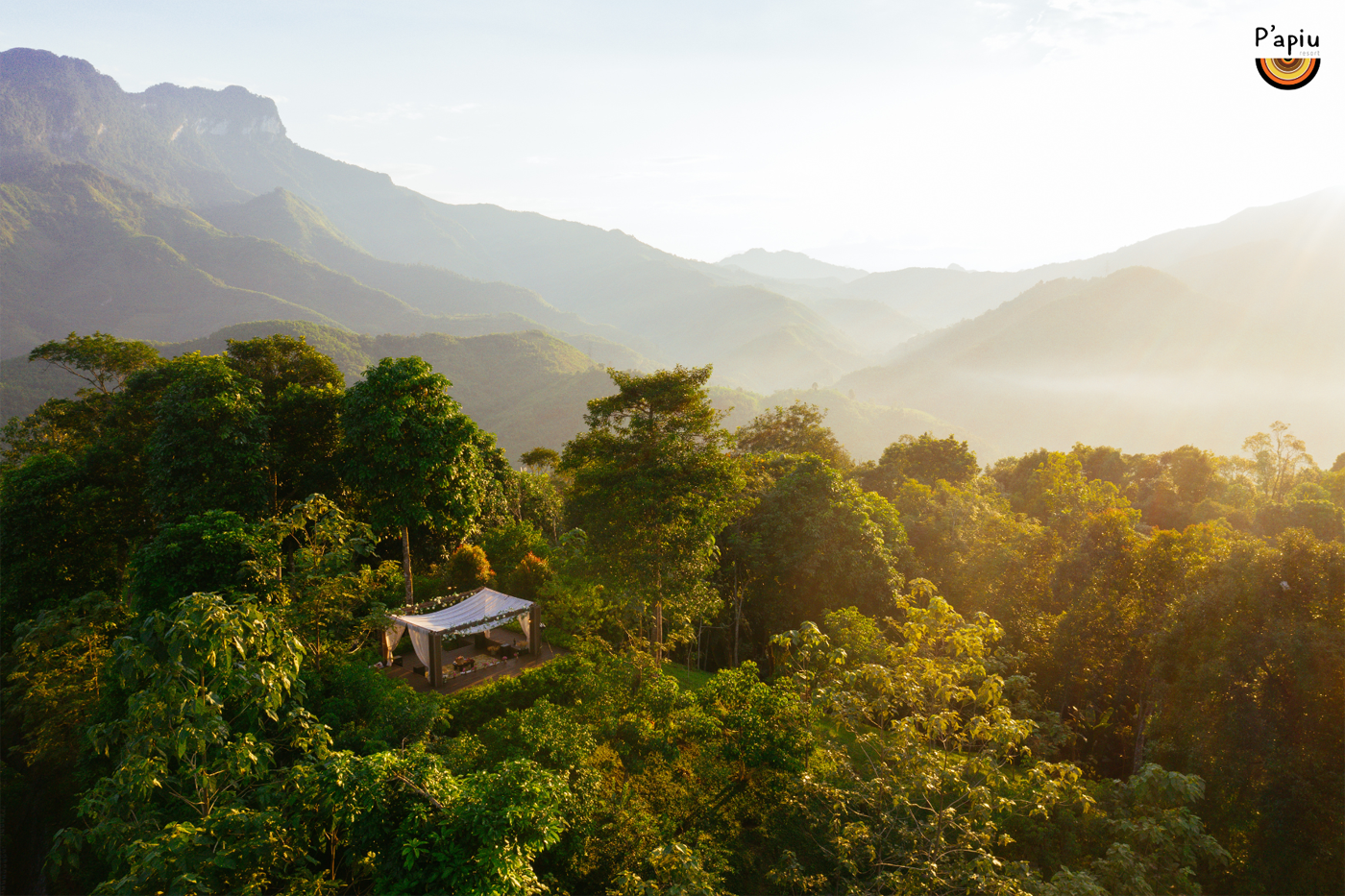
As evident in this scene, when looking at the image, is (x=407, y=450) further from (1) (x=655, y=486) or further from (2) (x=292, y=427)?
(1) (x=655, y=486)

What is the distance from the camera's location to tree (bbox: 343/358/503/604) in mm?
A: 16828

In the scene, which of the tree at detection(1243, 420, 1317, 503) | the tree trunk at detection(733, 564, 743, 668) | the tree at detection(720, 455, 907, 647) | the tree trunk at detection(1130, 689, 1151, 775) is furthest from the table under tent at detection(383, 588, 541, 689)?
the tree at detection(1243, 420, 1317, 503)

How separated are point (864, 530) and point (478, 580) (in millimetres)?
15147

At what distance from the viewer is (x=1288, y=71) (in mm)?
11531

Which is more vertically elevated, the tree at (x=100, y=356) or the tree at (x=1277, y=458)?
the tree at (x=100, y=356)

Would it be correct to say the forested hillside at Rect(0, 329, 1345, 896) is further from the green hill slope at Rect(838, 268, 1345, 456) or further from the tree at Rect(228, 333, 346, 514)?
the green hill slope at Rect(838, 268, 1345, 456)

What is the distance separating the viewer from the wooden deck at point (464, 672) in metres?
16.9

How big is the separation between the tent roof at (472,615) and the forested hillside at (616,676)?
4.34 ft

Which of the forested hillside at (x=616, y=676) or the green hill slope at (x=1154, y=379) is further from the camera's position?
the green hill slope at (x=1154, y=379)

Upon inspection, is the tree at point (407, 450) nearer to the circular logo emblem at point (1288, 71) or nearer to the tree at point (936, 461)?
the circular logo emblem at point (1288, 71)

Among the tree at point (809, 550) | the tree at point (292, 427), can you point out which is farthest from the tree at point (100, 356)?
the tree at point (809, 550)

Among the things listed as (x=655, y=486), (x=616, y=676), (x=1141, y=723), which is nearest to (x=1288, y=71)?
(x=1141, y=723)

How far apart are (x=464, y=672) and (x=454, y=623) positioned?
69.6 inches

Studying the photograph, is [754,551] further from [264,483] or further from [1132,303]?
[1132,303]
